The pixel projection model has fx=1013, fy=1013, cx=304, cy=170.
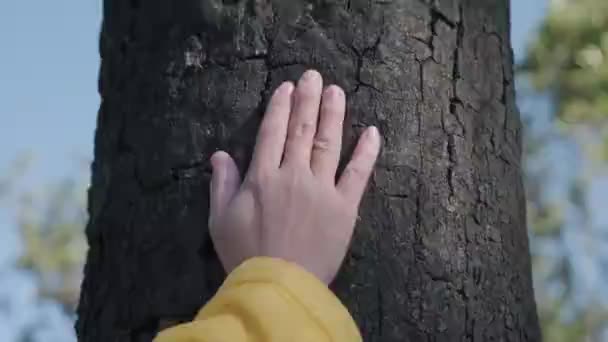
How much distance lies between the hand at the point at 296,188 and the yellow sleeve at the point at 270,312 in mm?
68

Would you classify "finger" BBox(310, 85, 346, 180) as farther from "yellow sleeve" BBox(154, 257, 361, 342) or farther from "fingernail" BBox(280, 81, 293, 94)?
"yellow sleeve" BBox(154, 257, 361, 342)

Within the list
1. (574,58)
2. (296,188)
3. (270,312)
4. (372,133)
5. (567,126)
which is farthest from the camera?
(567,126)

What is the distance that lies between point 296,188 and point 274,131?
0.10 metres

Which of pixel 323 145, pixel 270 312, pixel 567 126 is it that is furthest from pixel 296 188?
pixel 567 126

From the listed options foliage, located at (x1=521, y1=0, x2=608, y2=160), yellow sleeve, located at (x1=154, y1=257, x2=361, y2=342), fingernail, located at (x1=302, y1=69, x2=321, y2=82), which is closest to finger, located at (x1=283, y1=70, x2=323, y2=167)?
fingernail, located at (x1=302, y1=69, x2=321, y2=82)

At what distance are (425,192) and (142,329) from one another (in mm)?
416

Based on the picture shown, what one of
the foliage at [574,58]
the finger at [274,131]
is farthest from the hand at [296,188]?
the foliage at [574,58]

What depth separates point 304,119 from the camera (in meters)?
1.27

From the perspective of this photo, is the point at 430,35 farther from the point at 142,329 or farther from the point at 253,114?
the point at 142,329

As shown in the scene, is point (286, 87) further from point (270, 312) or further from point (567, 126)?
point (567, 126)

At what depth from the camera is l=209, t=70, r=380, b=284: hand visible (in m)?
1.19

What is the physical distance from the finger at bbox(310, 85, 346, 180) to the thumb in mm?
104

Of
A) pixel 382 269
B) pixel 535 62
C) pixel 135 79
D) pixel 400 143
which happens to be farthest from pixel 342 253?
pixel 535 62

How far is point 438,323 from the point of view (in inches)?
50.5
